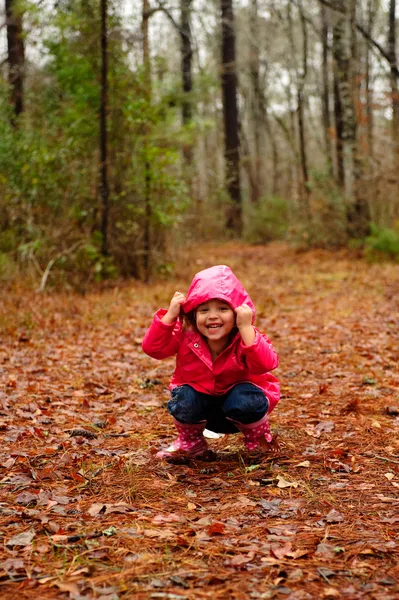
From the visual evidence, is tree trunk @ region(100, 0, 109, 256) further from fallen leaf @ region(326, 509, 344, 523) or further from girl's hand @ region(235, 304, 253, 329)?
fallen leaf @ region(326, 509, 344, 523)

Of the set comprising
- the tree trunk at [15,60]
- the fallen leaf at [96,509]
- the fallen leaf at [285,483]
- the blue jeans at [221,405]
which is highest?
the tree trunk at [15,60]

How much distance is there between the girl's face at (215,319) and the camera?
3865mm

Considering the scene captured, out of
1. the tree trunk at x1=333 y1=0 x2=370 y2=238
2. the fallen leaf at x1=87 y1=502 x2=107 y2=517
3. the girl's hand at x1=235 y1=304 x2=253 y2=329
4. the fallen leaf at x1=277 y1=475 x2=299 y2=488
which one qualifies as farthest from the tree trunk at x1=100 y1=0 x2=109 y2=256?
the fallen leaf at x1=87 y1=502 x2=107 y2=517

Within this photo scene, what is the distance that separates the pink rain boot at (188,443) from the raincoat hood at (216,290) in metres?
0.72

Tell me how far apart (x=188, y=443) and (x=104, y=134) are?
8.30m

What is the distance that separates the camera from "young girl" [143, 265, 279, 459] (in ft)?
12.6

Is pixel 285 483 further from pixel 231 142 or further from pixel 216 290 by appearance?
pixel 231 142

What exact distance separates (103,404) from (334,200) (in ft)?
41.6

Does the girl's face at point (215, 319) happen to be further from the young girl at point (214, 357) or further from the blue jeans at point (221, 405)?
the blue jeans at point (221, 405)

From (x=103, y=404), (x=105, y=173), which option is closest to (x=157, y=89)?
(x=105, y=173)

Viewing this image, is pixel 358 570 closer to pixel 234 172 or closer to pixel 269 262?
pixel 269 262

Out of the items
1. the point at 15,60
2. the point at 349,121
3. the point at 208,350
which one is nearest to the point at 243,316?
the point at 208,350

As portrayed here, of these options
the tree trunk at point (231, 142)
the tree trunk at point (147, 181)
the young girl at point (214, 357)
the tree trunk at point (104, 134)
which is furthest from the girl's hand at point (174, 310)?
the tree trunk at point (231, 142)

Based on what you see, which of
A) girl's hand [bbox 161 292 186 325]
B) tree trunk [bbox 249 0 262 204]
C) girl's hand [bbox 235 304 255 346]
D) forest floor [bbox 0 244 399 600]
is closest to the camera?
forest floor [bbox 0 244 399 600]
